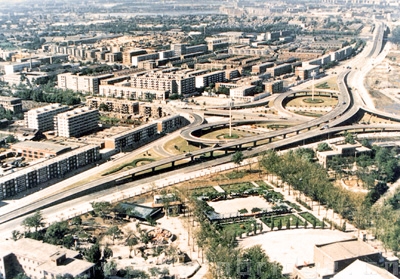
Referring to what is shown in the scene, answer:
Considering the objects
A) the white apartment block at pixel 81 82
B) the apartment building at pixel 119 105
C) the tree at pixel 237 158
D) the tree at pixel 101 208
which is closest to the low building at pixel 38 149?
the tree at pixel 101 208

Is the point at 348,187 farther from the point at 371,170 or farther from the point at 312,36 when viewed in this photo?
the point at 312,36

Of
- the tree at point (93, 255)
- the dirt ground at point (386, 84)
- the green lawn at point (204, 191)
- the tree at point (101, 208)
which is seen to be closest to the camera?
the tree at point (93, 255)

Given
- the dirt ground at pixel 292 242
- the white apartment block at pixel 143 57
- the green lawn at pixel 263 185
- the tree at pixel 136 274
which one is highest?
the white apartment block at pixel 143 57

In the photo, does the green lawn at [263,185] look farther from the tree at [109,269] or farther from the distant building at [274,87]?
the distant building at [274,87]

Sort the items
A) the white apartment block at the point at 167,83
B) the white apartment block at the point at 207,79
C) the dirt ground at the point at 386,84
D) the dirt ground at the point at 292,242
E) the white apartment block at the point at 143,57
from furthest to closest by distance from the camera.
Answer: the white apartment block at the point at 143,57
the white apartment block at the point at 207,79
the white apartment block at the point at 167,83
the dirt ground at the point at 386,84
the dirt ground at the point at 292,242

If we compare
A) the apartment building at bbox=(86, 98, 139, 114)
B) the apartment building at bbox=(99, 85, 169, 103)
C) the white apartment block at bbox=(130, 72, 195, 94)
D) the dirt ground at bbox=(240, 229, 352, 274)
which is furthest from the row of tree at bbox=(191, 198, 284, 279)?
the white apartment block at bbox=(130, 72, 195, 94)

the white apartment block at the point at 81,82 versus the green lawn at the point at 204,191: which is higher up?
the white apartment block at the point at 81,82

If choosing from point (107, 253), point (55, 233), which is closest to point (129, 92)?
point (55, 233)
